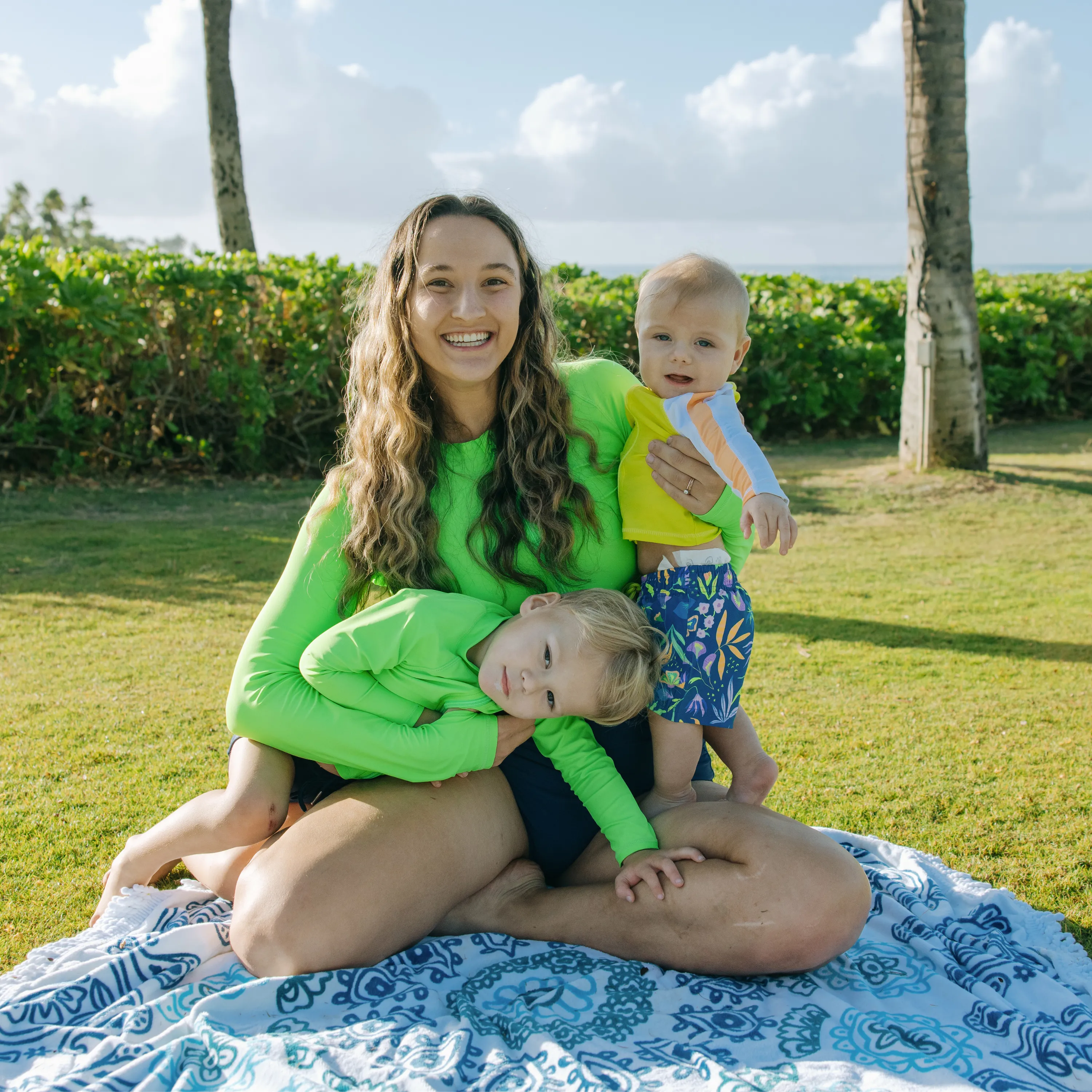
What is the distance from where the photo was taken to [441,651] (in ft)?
8.33

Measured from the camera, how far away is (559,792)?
2.75 metres

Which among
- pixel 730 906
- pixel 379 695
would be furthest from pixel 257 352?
pixel 730 906

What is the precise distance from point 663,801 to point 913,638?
3092 mm

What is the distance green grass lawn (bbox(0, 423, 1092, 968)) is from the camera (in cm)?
342

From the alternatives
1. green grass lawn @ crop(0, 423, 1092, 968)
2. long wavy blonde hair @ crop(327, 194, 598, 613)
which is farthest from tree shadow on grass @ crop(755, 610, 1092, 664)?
long wavy blonde hair @ crop(327, 194, 598, 613)

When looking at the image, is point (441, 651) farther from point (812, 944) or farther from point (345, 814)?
point (812, 944)

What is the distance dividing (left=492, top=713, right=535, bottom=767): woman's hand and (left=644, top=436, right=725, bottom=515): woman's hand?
700 millimetres

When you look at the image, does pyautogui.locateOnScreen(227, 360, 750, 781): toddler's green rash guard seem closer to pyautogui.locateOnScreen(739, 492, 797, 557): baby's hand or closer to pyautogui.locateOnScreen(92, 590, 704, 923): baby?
pyautogui.locateOnScreen(92, 590, 704, 923): baby

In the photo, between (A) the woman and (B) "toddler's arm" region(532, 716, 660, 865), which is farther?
(B) "toddler's arm" region(532, 716, 660, 865)

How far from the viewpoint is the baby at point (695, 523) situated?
8.61ft

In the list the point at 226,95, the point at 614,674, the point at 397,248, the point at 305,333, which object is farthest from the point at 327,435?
the point at 614,674

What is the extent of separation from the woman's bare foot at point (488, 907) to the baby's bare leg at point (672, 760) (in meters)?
0.38

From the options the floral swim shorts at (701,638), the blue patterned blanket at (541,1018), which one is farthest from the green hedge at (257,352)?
the blue patterned blanket at (541,1018)

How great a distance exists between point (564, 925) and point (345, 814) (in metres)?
0.61
